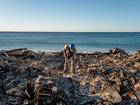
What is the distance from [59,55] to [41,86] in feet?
38.9

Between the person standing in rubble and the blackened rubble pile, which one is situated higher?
the person standing in rubble

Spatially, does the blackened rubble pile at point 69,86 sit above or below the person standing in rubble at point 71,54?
below

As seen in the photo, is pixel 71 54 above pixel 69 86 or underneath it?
above

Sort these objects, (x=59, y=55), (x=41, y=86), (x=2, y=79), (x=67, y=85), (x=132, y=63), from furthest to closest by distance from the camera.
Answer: (x=59, y=55) → (x=132, y=63) → (x=2, y=79) → (x=67, y=85) → (x=41, y=86)

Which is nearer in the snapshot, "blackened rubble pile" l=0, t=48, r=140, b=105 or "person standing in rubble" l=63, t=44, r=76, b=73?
"blackened rubble pile" l=0, t=48, r=140, b=105

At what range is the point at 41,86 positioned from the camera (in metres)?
12.4

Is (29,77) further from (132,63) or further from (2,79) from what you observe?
(132,63)

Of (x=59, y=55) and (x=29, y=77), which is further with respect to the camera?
(x=59, y=55)

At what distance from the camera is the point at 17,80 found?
14758 mm

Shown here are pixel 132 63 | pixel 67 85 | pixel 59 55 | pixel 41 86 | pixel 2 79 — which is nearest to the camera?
pixel 41 86

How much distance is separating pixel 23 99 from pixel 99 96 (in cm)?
335

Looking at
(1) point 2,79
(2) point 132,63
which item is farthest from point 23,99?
(2) point 132,63

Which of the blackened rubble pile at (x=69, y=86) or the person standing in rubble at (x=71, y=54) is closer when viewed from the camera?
the blackened rubble pile at (x=69, y=86)

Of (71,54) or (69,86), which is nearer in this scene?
(69,86)
